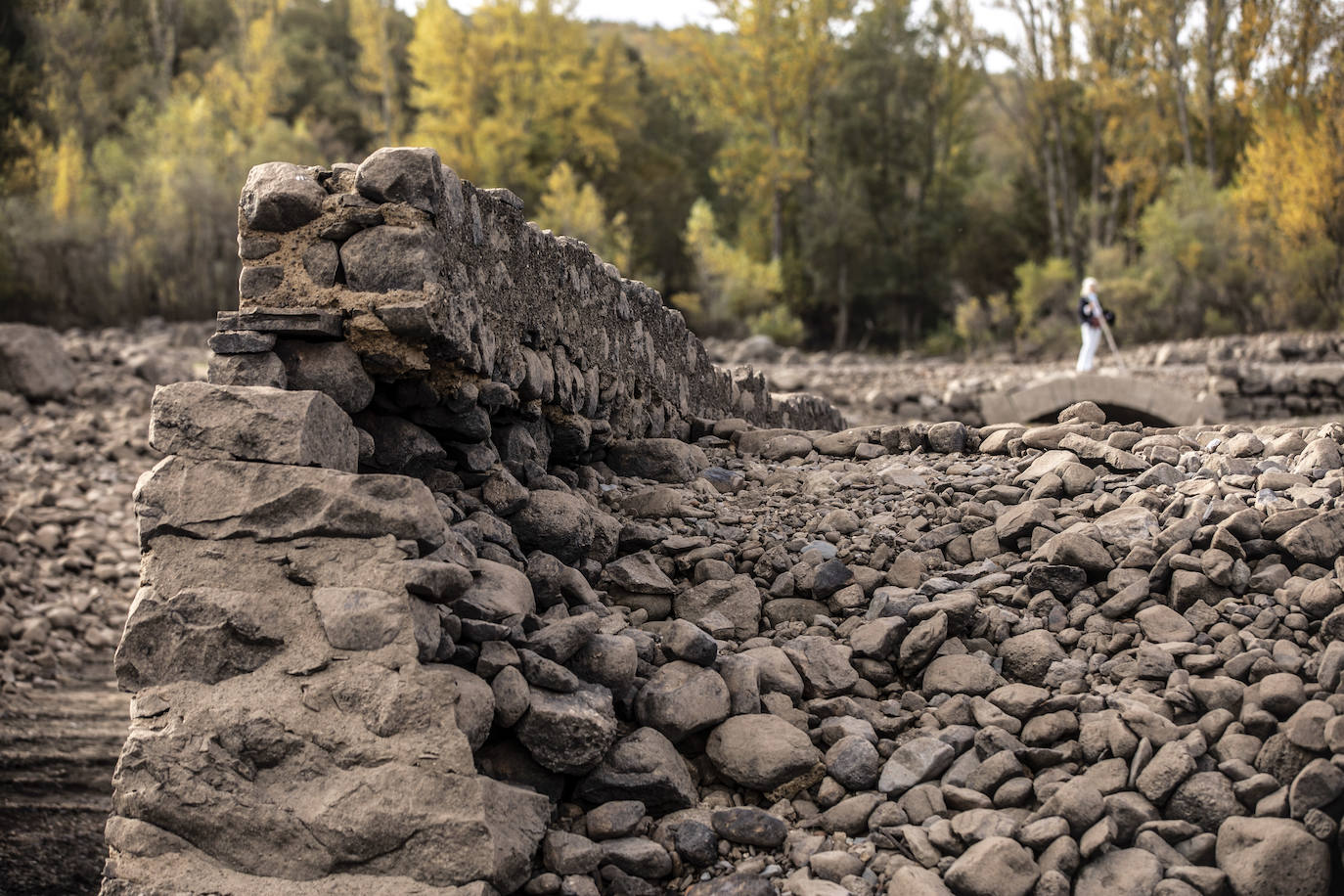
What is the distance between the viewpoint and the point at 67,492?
1028 cm

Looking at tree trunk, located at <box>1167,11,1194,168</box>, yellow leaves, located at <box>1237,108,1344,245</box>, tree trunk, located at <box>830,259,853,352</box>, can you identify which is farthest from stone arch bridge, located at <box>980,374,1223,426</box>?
tree trunk, located at <box>830,259,853,352</box>

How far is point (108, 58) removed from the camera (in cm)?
3058

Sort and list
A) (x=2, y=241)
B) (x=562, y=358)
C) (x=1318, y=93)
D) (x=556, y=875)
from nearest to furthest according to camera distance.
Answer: (x=556, y=875)
(x=562, y=358)
(x=2, y=241)
(x=1318, y=93)

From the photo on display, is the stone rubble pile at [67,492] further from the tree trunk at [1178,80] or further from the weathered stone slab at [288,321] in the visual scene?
the tree trunk at [1178,80]

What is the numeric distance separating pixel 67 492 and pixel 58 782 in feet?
15.9

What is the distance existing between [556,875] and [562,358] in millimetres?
2195

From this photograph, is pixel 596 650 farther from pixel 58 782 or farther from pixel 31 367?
pixel 31 367

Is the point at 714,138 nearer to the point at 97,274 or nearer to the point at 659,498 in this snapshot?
the point at 97,274

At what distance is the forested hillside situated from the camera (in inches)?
848

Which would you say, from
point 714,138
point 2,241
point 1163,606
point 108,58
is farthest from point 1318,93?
point 108,58

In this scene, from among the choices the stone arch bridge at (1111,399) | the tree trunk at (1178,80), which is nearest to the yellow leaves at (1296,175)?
the tree trunk at (1178,80)

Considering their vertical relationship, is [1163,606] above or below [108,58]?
below

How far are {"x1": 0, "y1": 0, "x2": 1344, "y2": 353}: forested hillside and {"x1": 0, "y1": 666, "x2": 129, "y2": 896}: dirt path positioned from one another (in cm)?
1541

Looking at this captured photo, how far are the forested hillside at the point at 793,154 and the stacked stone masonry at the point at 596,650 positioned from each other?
19655mm
